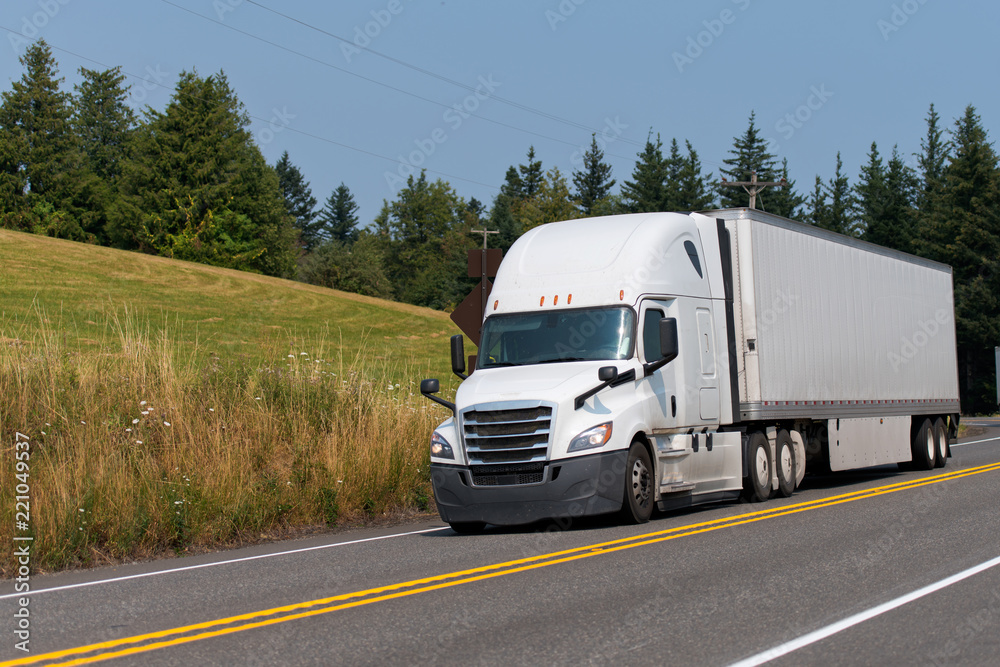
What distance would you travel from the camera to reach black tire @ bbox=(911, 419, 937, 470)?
21906 mm

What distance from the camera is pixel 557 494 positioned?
1249 cm

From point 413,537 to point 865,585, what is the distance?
19.1 ft

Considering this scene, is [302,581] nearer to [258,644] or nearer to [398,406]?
[258,644]

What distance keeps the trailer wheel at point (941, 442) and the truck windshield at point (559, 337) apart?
11335 millimetres

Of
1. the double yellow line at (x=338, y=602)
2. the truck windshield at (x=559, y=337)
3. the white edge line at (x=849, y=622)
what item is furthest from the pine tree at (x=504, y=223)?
the white edge line at (x=849, y=622)

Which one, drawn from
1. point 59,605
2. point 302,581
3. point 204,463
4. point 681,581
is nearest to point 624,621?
point 681,581

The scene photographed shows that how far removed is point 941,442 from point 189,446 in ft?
49.5

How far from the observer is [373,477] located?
51.6ft

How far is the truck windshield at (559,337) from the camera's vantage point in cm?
1372

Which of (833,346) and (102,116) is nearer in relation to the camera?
(833,346)

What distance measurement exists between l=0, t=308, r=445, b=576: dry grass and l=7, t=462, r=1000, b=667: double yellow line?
4.37 m

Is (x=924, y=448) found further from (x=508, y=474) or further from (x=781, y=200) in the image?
(x=781, y=200)

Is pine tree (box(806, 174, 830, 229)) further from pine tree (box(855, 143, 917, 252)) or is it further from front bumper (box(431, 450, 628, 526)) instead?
front bumper (box(431, 450, 628, 526))

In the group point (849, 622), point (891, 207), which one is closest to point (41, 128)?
point (891, 207)
